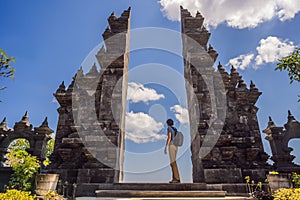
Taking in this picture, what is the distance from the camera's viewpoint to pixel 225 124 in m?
8.80

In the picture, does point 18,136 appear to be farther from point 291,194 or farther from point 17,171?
point 291,194

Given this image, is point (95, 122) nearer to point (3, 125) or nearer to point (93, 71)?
point (93, 71)

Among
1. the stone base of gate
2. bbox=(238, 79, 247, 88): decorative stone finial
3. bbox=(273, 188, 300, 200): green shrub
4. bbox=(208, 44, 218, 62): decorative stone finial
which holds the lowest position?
bbox=(273, 188, 300, 200): green shrub

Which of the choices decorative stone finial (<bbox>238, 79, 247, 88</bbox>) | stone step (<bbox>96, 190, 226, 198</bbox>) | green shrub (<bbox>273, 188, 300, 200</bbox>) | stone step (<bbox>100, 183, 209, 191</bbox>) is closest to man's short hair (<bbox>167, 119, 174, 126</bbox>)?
stone step (<bbox>100, 183, 209, 191</bbox>)

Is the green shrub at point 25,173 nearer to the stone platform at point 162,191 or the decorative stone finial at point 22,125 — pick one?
the decorative stone finial at point 22,125

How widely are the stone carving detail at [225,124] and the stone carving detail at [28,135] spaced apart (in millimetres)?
6375

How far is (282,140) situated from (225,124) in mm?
3262

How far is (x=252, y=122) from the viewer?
9.53 m

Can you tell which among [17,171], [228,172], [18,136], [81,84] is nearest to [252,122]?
[228,172]

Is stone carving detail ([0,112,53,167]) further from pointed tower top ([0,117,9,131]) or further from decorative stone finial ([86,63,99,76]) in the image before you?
decorative stone finial ([86,63,99,76])

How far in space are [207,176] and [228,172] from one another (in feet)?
2.51

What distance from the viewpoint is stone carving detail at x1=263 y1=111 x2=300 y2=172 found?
9414 millimetres

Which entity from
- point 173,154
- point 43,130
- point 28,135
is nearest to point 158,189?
point 173,154

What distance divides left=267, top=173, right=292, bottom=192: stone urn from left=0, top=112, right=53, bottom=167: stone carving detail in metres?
8.50
